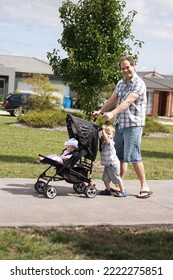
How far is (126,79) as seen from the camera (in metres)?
8.14

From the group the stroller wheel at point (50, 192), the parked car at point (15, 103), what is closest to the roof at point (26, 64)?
the parked car at point (15, 103)

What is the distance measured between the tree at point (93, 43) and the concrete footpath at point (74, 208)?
4.42 metres

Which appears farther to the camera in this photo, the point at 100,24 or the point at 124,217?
the point at 100,24

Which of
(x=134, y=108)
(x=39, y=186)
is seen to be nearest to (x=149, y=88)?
(x=134, y=108)

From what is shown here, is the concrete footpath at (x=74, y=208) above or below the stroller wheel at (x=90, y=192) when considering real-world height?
below

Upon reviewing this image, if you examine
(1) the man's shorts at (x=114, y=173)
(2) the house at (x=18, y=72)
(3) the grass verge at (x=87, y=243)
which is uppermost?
(2) the house at (x=18, y=72)

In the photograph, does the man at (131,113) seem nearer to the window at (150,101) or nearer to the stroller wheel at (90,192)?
the stroller wheel at (90,192)

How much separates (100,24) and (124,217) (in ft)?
21.7

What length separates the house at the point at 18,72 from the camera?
50.6m

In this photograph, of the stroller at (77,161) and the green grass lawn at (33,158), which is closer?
the stroller at (77,161)

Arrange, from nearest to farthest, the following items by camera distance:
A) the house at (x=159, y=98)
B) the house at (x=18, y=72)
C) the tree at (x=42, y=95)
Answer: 1. the tree at (x=42, y=95)
2. the house at (x=159, y=98)
3. the house at (x=18, y=72)

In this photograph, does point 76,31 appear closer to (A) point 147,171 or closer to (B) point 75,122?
(A) point 147,171

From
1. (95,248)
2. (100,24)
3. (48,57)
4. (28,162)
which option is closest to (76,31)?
(100,24)

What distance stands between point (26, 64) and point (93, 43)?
147ft
